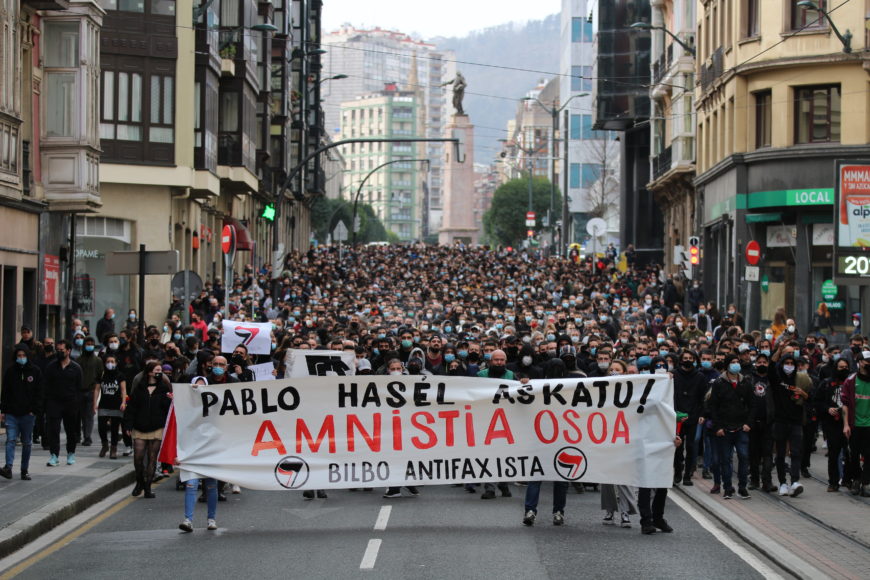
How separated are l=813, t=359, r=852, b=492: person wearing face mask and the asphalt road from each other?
8.46 feet

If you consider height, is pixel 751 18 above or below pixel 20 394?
above

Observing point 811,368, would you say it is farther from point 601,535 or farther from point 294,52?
point 294,52

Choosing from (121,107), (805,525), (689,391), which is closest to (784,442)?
(689,391)

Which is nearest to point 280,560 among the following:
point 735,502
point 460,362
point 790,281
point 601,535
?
point 601,535

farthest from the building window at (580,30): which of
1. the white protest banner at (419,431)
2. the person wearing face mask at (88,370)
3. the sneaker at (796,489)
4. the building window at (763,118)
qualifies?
the white protest banner at (419,431)

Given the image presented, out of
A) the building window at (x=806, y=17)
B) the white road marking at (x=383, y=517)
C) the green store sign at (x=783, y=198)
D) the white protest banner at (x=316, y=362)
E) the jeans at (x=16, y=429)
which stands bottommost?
the white road marking at (x=383, y=517)

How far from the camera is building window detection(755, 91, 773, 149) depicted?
128 ft

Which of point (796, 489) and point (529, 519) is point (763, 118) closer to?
point (796, 489)

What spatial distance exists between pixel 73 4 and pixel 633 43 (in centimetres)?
4169

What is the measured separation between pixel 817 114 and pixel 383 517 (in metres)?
26.9

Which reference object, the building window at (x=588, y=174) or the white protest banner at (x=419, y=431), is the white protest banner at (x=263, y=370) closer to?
the white protest banner at (x=419, y=431)

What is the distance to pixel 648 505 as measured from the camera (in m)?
13.3

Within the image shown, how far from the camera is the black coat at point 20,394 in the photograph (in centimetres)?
1678

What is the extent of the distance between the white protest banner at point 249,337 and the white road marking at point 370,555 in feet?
32.4
